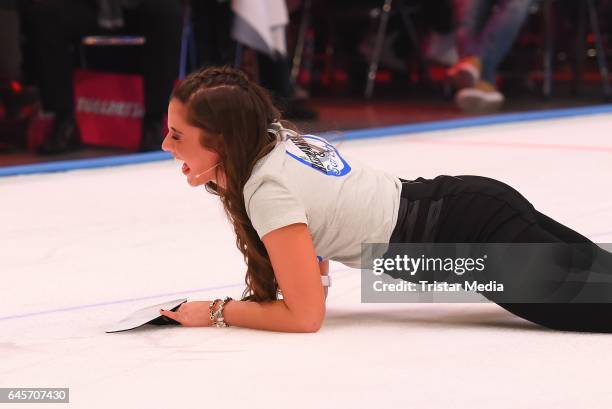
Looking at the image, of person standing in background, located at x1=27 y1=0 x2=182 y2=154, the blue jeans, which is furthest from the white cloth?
the blue jeans

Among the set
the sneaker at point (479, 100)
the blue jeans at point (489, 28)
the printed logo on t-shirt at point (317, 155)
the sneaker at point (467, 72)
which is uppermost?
the printed logo on t-shirt at point (317, 155)

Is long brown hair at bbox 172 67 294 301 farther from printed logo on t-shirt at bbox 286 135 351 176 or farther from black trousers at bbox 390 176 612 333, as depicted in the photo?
black trousers at bbox 390 176 612 333

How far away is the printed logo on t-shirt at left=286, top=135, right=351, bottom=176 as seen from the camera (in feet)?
5.41

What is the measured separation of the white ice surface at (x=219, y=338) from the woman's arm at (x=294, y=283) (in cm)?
3

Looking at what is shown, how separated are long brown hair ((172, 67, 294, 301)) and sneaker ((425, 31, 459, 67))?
4.30 meters

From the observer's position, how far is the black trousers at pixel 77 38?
399cm

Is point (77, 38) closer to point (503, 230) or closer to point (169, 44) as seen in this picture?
point (169, 44)

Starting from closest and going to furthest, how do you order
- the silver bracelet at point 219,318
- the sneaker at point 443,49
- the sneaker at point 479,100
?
the silver bracelet at point 219,318, the sneaker at point 479,100, the sneaker at point 443,49

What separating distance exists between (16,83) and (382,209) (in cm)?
305

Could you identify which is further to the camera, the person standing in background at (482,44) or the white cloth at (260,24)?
the person standing in background at (482,44)

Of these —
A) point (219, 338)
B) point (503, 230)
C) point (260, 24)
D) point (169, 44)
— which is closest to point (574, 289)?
point (503, 230)

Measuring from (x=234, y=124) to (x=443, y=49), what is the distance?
4432mm

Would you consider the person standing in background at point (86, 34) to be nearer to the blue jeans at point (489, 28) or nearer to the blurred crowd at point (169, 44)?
the blurred crowd at point (169, 44)

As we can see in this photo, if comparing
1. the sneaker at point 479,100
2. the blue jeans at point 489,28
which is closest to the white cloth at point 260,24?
the sneaker at point 479,100
